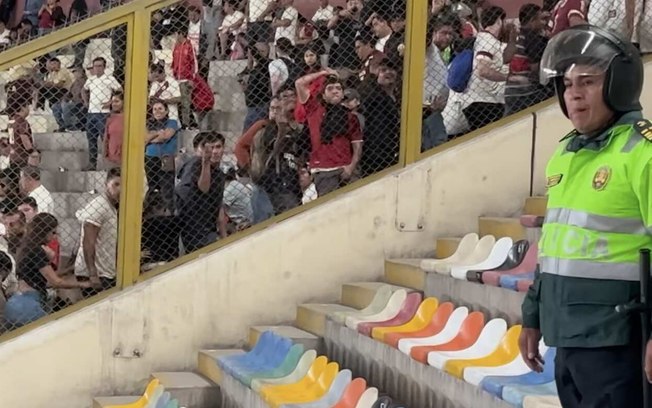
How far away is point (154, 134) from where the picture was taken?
17.9 feet

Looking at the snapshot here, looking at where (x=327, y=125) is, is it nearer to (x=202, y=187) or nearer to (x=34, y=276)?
(x=202, y=187)

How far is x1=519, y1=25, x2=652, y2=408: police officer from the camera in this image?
2297mm

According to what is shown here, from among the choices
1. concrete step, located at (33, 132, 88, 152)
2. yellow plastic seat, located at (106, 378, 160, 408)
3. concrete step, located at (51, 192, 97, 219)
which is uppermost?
A: concrete step, located at (33, 132, 88, 152)

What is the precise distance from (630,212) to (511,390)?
1.01 m

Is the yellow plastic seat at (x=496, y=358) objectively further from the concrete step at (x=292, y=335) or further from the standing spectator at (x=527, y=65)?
the standing spectator at (x=527, y=65)

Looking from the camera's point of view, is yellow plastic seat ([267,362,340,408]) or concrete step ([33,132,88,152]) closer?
yellow plastic seat ([267,362,340,408])

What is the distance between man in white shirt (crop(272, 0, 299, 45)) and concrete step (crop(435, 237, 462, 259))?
3.64ft

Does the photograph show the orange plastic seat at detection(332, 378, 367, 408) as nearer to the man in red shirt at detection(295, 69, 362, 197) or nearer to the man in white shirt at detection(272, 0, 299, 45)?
the man in red shirt at detection(295, 69, 362, 197)

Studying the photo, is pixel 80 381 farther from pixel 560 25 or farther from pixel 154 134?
pixel 560 25

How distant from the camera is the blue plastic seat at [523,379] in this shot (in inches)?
130

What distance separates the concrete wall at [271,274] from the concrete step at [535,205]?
0.20 m

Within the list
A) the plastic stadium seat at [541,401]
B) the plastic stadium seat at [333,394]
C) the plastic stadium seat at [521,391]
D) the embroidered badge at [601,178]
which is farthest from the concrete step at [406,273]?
the embroidered badge at [601,178]

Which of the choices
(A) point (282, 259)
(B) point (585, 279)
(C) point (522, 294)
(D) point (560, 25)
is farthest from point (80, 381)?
(B) point (585, 279)

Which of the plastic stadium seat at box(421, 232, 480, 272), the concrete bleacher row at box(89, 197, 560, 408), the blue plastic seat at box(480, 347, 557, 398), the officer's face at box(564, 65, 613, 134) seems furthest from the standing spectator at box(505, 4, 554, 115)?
the officer's face at box(564, 65, 613, 134)
